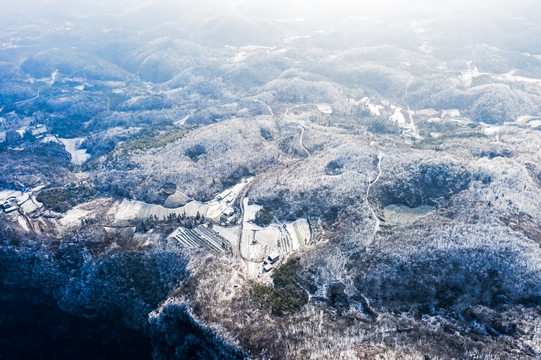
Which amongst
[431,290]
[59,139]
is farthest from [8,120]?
[431,290]

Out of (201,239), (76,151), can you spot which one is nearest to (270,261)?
(201,239)

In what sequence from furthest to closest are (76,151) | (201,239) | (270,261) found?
(76,151), (201,239), (270,261)

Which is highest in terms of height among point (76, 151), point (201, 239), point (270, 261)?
point (270, 261)

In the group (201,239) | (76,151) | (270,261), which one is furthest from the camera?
(76,151)

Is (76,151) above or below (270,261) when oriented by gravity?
below

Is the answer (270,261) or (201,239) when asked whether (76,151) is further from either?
(270,261)

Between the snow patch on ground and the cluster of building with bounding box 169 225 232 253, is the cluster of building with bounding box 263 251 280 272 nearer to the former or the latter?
the cluster of building with bounding box 169 225 232 253

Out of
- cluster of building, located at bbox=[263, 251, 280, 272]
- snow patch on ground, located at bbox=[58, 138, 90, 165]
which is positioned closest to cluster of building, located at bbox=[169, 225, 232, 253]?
cluster of building, located at bbox=[263, 251, 280, 272]

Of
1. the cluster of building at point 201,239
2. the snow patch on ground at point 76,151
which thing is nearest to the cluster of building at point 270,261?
the cluster of building at point 201,239

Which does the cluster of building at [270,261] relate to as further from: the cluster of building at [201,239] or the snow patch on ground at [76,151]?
the snow patch on ground at [76,151]

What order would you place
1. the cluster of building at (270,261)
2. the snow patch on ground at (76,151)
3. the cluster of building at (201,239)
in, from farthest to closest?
the snow patch on ground at (76,151), the cluster of building at (201,239), the cluster of building at (270,261)

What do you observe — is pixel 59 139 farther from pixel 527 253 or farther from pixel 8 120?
pixel 527 253
